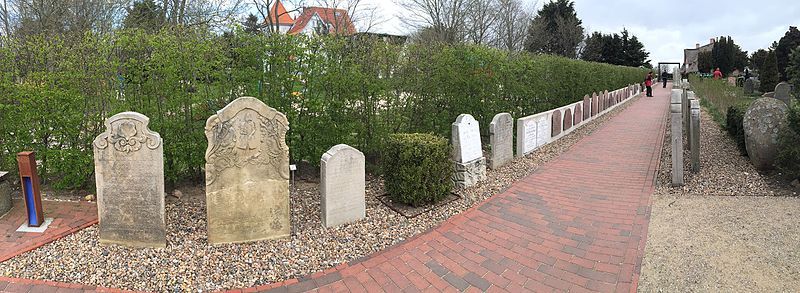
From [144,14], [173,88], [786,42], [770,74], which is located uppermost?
[786,42]

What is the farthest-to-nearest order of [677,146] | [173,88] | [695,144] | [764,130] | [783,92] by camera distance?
[783,92] → [695,144] → [764,130] → [677,146] → [173,88]

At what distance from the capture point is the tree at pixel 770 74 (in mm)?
26016

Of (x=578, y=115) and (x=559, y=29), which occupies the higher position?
(x=559, y=29)

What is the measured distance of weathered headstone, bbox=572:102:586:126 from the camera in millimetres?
12389

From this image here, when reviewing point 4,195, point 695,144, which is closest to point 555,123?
point 695,144

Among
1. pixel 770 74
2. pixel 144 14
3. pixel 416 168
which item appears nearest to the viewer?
pixel 416 168

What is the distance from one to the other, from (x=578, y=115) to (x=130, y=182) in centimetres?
1187

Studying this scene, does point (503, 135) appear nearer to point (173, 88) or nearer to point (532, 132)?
point (532, 132)

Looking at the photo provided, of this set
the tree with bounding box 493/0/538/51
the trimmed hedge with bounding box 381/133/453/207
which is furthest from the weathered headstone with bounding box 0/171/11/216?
the tree with bounding box 493/0/538/51

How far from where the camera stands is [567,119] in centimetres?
1163

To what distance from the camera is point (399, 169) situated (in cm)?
525

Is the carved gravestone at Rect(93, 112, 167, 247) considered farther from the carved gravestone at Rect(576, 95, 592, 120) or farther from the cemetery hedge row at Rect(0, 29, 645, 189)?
the carved gravestone at Rect(576, 95, 592, 120)

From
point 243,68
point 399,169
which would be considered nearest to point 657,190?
point 399,169

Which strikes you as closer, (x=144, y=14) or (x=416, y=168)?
(x=416, y=168)
